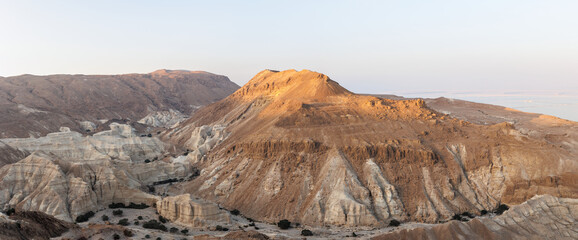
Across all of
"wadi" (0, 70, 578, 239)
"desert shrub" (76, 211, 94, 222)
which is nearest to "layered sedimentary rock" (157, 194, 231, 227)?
"wadi" (0, 70, 578, 239)

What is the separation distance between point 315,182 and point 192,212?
19.5 meters

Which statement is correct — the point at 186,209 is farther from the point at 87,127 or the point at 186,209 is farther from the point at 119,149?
the point at 87,127

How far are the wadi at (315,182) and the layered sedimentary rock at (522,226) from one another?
0.47 feet

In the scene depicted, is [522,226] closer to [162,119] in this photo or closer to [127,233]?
[127,233]

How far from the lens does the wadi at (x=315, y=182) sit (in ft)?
138

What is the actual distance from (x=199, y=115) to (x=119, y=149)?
126ft

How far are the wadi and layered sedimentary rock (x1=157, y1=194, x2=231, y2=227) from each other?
140mm

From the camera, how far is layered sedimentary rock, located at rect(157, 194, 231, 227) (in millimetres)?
46031

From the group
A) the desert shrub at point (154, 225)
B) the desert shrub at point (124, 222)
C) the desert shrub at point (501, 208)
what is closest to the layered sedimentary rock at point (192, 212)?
the desert shrub at point (154, 225)

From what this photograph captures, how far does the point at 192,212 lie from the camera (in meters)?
46.2

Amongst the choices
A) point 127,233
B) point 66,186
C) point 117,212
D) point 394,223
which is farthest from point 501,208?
point 66,186

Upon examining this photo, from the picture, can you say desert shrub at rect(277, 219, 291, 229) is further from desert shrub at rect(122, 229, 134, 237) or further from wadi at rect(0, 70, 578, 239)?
desert shrub at rect(122, 229, 134, 237)

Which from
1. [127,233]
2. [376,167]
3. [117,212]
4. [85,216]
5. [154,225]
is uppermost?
[376,167]

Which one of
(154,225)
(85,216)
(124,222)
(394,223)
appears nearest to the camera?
(154,225)
